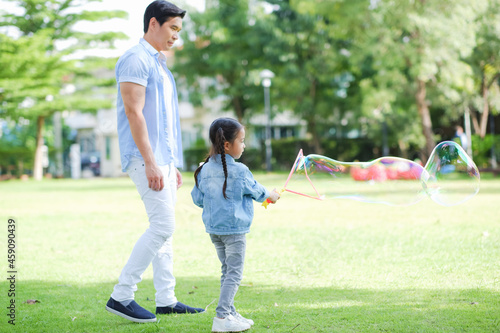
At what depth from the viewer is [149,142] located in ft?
12.4

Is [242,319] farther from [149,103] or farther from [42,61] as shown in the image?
[42,61]

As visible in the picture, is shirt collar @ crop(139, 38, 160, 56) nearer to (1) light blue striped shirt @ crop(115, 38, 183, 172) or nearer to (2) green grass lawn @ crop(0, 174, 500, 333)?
(1) light blue striped shirt @ crop(115, 38, 183, 172)

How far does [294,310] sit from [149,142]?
59.3 inches

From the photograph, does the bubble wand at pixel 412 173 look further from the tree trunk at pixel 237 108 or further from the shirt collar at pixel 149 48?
the tree trunk at pixel 237 108

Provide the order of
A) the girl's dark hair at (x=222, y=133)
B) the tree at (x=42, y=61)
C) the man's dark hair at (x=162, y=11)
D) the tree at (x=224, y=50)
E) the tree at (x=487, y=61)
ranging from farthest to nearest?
the tree at (x=224, y=50), the tree at (x=42, y=61), the tree at (x=487, y=61), the man's dark hair at (x=162, y=11), the girl's dark hair at (x=222, y=133)

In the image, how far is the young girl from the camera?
3.48 meters

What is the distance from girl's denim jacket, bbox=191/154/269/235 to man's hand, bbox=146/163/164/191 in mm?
308

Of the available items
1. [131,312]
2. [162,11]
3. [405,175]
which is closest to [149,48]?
[162,11]

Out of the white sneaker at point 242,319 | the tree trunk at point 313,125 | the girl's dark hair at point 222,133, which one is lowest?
the white sneaker at point 242,319

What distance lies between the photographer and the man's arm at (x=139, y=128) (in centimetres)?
363

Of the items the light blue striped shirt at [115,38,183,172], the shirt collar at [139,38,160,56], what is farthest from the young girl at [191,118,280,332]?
the shirt collar at [139,38,160,56]

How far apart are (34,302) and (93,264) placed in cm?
161

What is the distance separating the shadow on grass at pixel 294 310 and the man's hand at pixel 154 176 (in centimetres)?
89

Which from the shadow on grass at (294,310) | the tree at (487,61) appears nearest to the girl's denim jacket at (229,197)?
the shadow on grass at (294,310)
